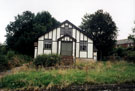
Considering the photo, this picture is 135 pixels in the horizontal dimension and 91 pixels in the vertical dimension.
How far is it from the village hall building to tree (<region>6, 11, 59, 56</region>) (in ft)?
23.8

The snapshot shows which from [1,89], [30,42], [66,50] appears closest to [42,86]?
[1,89]

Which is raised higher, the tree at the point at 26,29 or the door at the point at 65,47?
the tree at the point at 26,29

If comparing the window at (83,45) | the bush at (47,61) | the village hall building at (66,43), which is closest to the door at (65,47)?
the village hall building at (66,43)

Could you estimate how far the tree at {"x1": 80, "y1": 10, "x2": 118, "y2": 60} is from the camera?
1037 inches

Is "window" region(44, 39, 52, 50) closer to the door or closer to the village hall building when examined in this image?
the village hall building

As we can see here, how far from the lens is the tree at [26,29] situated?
24.0m

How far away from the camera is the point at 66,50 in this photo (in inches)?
660

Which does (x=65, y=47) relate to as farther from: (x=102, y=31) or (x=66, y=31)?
(x=102, y=31)

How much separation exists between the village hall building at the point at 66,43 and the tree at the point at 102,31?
971 centimetres

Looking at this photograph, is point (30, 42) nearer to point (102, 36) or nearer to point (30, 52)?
point (30, 52)

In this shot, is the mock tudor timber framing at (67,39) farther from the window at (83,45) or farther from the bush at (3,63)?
the bush at (3,63)

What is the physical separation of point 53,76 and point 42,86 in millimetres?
1015

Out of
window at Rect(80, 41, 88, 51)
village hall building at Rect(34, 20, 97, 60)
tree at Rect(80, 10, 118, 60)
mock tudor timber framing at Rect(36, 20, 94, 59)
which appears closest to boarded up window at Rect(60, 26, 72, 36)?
village hall building at Rect(34, 20, 97, 60)

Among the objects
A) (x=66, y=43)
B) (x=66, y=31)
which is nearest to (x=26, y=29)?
(x=66, y=31)
